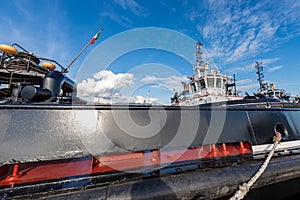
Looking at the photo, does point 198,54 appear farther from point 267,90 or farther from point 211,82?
point 267,90

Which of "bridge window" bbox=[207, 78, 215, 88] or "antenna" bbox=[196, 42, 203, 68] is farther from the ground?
"antenna" bbox=[196, 42, 203, 68]

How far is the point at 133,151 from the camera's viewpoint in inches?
70.3

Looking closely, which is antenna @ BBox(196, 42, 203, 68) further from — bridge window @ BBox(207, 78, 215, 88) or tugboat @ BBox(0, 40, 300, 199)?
tugboat @ BBox(0, 40, 300, 199)

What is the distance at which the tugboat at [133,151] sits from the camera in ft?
4.68

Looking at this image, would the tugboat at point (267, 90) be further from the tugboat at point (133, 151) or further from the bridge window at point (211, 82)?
the tugboat at point (133, 151)

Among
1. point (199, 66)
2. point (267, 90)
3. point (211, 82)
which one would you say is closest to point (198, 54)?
point (199, 66)

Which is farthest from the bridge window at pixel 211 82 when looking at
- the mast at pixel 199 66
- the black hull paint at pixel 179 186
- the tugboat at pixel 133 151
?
the black hull paint at pixel 179 186

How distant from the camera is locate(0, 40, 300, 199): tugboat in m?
1.43

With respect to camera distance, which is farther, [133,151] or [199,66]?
[199,66]

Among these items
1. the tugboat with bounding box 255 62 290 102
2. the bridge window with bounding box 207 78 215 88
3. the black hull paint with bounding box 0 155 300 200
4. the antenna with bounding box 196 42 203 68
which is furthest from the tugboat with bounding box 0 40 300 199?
the tugboat with bounding box 255 62 290 102

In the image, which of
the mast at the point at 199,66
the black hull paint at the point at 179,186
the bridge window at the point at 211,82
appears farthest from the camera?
the mast at the point at 199,66

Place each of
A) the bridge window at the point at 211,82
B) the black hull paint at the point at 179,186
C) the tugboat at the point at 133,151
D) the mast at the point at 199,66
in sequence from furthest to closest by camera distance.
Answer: the mast at the point at 199,66 < the bridge window at the point at 211,82 < the tugboat at the point at 133,151 < the black hull paint at the point at 179,186

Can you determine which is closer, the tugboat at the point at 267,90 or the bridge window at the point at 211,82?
the bridge window at the point at 211,82

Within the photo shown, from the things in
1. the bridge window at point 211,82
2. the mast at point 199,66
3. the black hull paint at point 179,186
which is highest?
the mast at point 199,66
